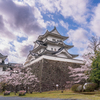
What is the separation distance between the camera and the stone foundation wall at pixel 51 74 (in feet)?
54.4

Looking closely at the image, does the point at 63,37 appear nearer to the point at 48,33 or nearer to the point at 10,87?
the point at 48,33

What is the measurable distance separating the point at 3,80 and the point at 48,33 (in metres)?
14.2

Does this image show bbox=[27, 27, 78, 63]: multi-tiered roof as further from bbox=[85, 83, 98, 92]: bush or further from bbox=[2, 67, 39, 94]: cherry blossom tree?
bbox=[85, 83, 98, 92]: bush

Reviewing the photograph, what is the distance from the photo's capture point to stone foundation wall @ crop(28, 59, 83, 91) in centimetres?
1658

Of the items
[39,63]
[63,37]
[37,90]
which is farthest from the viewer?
[63,37]

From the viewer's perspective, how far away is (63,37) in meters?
28.1

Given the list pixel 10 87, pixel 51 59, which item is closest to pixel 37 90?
pixel 51 59

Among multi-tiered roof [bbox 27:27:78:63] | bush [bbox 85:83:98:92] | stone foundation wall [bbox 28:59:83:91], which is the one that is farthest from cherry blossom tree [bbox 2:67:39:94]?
bush [bbox 85:83:98:92]

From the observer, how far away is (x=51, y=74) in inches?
685

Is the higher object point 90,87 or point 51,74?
point 51,74

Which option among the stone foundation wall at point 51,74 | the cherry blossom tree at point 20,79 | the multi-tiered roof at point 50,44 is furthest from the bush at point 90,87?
the multi-tiered roof at point 50,44

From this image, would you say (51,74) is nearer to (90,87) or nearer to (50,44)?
(90,87)

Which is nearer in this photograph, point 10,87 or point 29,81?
point 29,81

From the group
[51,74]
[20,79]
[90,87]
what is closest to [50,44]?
[51,74]
